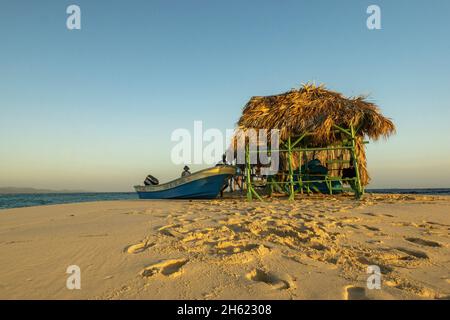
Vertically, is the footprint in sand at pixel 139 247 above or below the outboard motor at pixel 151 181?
below

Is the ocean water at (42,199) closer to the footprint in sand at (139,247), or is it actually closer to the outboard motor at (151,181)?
the outboard motor at (151,181)

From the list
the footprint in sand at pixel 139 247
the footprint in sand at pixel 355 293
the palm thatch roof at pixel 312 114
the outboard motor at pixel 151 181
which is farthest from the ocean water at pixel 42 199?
the footprint in sand at pixel 355 293

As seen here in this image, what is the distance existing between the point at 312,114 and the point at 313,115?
5 cm

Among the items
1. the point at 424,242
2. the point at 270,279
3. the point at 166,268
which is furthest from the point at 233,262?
the point at 424,242

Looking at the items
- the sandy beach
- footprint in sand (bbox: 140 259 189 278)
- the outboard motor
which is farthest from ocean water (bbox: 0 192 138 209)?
footprint in sand (bbox: 140 259 189 278)

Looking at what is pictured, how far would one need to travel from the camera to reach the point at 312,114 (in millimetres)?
10344

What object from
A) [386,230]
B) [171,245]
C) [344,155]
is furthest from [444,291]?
[344,155]

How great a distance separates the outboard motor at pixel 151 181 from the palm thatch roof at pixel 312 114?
691cm

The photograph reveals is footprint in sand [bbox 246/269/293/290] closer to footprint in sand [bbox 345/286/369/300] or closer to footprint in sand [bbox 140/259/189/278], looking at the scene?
footprint in sand [bbox 345/286/369/300]

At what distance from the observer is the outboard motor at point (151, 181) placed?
15.7m

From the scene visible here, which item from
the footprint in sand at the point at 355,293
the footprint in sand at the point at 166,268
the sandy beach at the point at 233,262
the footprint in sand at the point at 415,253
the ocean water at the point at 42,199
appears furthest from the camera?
the ocean water at the point at 42,199

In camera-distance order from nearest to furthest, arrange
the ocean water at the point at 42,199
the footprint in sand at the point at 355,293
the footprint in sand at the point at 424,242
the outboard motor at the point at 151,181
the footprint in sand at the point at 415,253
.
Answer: the footprint in sand at the point at 355,293 < the footprint in sand at the point at 415,253 < the footprint in sand at the point at 424,242 < the outboard motor at the point at 151,181 < the ocean water at the point at 42,199

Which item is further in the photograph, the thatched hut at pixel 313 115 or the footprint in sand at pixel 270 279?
the thatched hut at pixel 313 115
